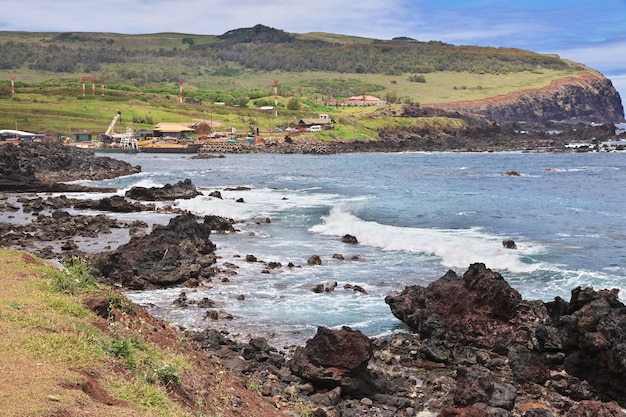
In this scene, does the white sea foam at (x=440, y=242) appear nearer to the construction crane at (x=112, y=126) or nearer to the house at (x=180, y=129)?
the house at (x=180, y=129)

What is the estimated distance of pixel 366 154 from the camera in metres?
134

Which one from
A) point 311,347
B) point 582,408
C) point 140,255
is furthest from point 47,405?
point 140,255

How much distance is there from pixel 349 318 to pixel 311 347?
17.8 ft

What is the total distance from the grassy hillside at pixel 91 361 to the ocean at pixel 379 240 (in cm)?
503

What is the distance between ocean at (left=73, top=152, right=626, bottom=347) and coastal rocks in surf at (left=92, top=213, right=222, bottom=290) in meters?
0.92

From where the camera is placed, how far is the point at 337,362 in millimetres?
15008

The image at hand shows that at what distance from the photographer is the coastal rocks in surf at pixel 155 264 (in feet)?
81.7

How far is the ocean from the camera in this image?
21.9 m

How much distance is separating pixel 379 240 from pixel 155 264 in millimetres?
12496

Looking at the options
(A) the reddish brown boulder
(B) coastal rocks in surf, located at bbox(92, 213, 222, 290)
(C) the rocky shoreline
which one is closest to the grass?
(B) coastal rocks in surf, located at bbox(92, 213, 222, 290)

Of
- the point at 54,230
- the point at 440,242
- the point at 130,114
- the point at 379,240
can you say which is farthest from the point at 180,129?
the point at 440,242

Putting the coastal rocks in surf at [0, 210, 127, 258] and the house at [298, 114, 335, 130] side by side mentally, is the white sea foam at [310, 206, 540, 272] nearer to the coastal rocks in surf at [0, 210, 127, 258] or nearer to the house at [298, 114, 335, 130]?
the coastal rocks in surf at [0, 210, 127, 258]

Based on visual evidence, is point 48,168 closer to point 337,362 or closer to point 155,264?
point 155,264

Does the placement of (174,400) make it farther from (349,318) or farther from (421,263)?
(421,263)
